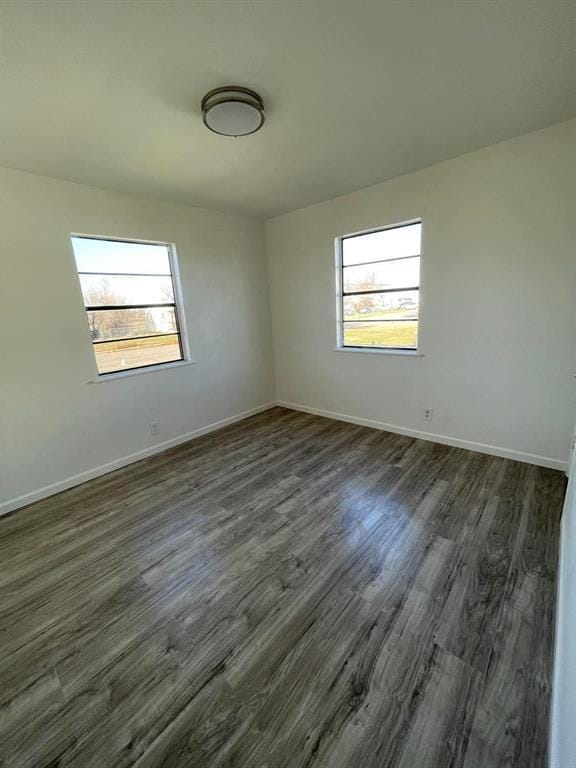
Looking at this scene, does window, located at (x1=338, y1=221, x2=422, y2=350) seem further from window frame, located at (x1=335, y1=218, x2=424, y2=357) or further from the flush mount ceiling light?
the flush mount ceiling light

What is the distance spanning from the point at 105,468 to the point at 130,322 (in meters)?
1.49

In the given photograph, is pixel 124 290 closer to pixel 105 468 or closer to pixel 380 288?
pixel 105 468

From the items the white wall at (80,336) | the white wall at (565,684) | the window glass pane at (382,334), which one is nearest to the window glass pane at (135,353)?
the white wall at (80,336)

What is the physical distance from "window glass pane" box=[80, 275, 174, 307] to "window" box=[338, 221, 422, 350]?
6.73 ft

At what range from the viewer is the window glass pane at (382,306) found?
3271 mm

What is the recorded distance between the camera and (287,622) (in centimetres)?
151

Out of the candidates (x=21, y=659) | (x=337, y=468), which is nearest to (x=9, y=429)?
(x=21, y=659)

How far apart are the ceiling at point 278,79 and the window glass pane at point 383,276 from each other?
3.02 feet

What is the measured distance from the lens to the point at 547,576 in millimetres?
1671

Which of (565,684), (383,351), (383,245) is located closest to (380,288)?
(383,245)

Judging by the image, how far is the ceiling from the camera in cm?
131

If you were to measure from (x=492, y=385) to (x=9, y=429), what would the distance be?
4.17 meters

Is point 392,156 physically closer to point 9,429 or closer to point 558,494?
point 558,494

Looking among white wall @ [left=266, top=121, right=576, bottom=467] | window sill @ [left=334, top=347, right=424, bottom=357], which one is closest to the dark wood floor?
white wall @ [left=266, top=121, right=576, bottom=467]
